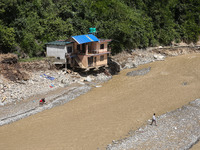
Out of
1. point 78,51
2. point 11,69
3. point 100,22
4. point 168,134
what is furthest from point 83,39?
point 168,134

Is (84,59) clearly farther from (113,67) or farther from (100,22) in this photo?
(100,22)

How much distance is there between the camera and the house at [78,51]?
3606cm

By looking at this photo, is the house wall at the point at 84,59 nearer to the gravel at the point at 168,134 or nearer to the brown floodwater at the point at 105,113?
the brown floodwater at the point at 105,113

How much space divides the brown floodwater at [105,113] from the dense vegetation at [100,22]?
1254 centimetres

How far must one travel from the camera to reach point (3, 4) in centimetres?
3462

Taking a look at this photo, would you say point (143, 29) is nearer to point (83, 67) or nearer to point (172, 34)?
point (172, 34)

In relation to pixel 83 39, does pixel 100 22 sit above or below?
above

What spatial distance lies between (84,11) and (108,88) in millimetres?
20667

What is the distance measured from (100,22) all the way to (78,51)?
1294 centimetres

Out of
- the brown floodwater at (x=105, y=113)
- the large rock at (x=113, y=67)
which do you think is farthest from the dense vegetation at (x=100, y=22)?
the brown floodwater at (x=105, y=113)

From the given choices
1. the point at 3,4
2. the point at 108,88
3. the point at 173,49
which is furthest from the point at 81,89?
the point at 173,49

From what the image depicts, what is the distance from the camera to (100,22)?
47750 millimetres

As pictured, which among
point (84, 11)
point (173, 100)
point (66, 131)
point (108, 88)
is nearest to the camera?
point (66, 131)

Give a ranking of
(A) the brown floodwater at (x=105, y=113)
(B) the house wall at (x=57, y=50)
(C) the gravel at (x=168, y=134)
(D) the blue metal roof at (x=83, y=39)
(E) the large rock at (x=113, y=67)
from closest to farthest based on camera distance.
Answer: (C) the gravel at (x=168, y=134)
(A) the brown floodwater at (x=105, y=113)
(D) the blue metal roof at (x=83, y=39)
(B) the house wall at (x=57, y=50)
(E) the large rock at (x=113, y=67)
